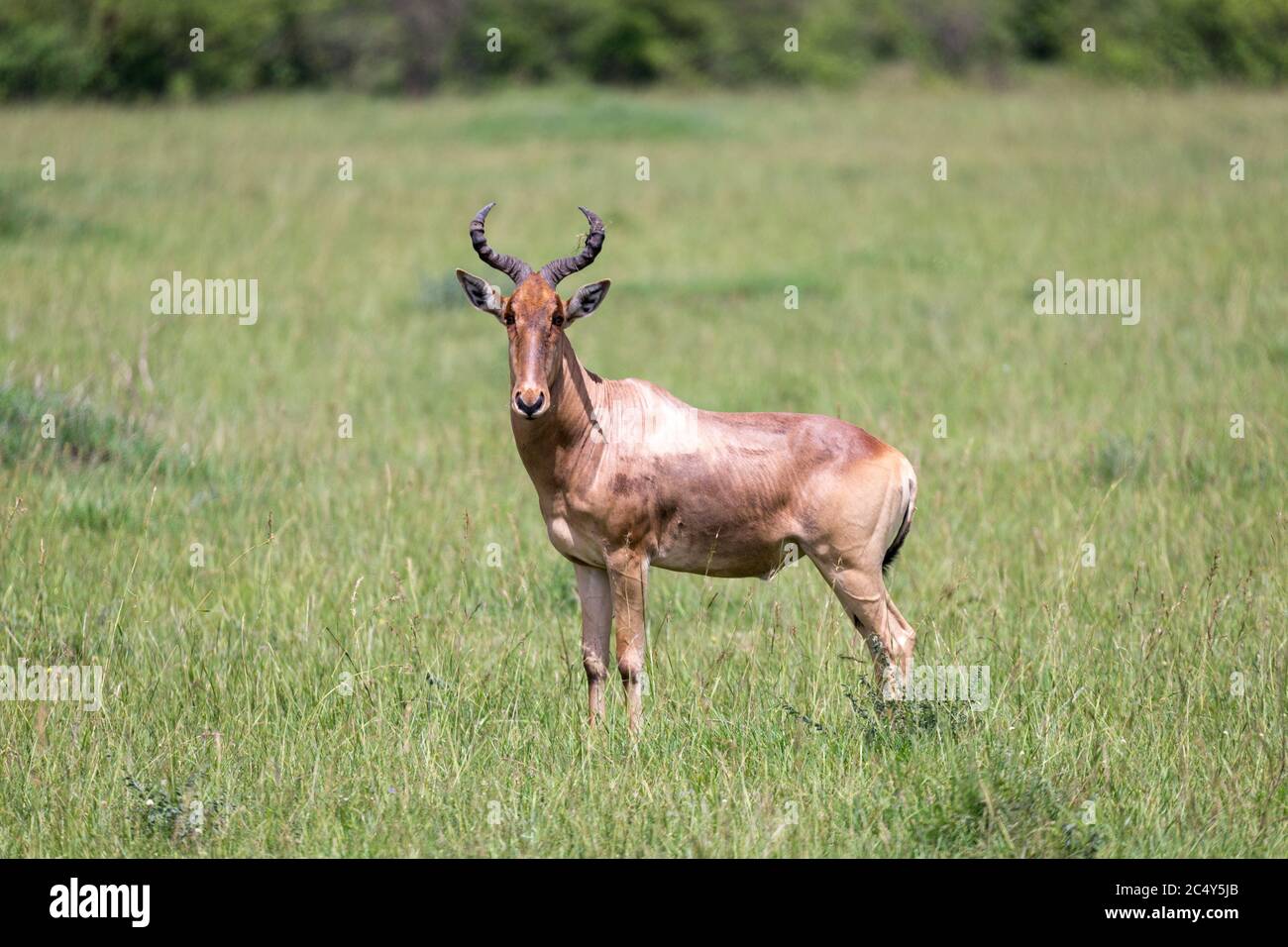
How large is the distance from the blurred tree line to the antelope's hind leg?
99.2ft

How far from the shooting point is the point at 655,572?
8.09 metres

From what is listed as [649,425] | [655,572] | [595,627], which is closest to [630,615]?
[595,627]

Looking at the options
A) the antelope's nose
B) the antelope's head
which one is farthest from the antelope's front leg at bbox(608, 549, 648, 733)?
the antelope's nose

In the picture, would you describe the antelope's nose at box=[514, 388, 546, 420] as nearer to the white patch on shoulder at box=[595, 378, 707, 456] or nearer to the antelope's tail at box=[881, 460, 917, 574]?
the white patch on shoulder at box=[595, 378, 707, 456]

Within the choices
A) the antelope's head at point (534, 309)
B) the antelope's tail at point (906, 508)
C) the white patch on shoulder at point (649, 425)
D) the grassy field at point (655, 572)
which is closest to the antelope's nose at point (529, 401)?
the antelope's head at point (534, 309)

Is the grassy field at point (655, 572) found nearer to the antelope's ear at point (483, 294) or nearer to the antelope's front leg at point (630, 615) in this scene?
the antelope's front leg at point (630, 615)

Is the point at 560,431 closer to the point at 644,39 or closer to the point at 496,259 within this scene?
the point at 496,259

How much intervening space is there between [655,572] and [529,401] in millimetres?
2715

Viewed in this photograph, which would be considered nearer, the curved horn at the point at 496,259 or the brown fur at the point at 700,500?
the curved horn at the point at 496,259

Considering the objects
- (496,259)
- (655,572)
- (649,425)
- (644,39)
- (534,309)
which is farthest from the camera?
(644,39)

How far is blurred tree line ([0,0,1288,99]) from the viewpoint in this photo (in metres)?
34.5

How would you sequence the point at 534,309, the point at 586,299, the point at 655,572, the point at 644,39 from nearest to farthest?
the point at 534,309, the point at 586,299, the point at 655,572, the point at 644,39

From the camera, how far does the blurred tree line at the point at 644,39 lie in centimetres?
3450

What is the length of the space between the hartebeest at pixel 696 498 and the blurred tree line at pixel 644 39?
2971 centimetres
